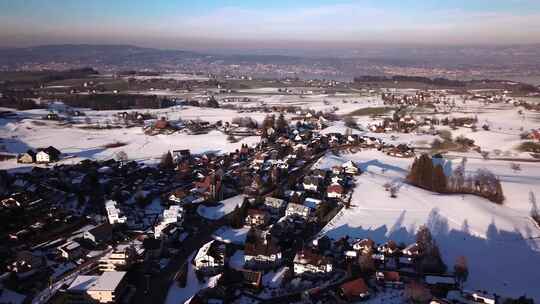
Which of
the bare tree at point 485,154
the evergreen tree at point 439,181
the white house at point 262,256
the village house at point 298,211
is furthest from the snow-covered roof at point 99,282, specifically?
the bare tree at point 485,154

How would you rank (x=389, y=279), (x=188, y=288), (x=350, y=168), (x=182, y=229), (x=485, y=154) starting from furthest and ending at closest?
(x=485, y=154)
(x=350, y=168)
(x=182, y=229)
(x=389, y=279)
(x=188, y=288)

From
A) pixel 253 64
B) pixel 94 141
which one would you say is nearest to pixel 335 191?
pixel 94 141

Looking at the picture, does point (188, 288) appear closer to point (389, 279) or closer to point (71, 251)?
point (71, 251)

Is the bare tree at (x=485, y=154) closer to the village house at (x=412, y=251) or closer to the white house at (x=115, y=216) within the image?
the village house at (x=412, y=251)

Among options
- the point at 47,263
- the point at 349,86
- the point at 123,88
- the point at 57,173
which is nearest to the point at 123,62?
the point at 123,88

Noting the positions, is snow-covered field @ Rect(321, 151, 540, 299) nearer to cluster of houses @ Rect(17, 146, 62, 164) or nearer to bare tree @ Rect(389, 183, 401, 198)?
bare tree @ Rect(389, 183, 401, 198)

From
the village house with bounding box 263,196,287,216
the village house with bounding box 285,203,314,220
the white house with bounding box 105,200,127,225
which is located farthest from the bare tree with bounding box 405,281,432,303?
the white house with bounding box 105,200,127,225
